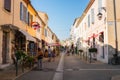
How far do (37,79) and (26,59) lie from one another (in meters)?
5.90

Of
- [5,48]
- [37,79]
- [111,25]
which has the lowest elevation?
[37,79]

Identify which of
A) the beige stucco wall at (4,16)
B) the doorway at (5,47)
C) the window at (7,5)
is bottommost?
the doorway at (5,47)

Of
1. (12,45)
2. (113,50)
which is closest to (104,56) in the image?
(113,50)

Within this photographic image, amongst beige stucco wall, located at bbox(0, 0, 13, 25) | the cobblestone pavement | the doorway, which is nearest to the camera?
the cobblestone pavement

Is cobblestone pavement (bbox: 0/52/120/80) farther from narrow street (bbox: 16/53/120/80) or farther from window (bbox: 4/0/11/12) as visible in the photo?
window (bbox: 4/0/11/12)

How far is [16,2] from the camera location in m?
22.2

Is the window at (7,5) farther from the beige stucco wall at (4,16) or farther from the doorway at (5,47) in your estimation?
the doorway at (5,47)

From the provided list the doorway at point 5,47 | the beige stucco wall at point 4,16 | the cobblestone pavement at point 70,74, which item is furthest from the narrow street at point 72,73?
the beige stucco wall at point 4,16

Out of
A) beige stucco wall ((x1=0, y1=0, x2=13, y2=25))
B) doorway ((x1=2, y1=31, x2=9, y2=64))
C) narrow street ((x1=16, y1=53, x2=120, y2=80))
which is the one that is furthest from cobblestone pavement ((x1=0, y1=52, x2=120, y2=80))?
beige stucco wall ((x1=0, y1=0, x2=13, y2=25))

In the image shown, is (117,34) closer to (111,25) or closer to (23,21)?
(111,25)

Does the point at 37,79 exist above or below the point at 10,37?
below

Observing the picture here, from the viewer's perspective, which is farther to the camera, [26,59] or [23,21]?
[23,21]

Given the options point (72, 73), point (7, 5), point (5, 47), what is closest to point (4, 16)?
point (7, 5)

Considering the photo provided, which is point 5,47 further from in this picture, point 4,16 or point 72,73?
point 72,73
